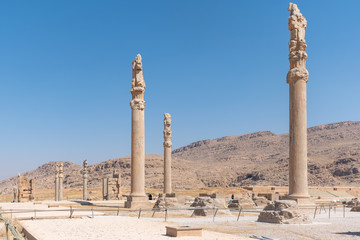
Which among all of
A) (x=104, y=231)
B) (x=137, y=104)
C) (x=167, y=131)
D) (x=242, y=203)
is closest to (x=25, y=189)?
(x=167, y=131)

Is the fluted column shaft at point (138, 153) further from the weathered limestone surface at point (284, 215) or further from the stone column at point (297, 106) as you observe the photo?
the weathered limestone surface at point (284, 215)

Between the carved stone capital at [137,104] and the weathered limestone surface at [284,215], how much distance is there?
30.4ft

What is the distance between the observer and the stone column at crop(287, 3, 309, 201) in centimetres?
1708

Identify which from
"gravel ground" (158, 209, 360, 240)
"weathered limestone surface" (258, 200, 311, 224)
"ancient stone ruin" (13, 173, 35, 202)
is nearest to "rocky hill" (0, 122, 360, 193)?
"ancient stone ruin" (13, 173, 35, 202)

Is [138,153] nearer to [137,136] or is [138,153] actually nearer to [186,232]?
[137,136]

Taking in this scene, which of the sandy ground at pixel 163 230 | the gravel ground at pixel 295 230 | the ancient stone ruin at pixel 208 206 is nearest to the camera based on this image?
the sandy ground at pixel 163 230

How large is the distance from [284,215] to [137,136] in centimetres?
959

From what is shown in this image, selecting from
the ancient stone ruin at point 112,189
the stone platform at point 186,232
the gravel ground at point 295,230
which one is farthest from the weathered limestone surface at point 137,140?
the ancient stone ruin at point 112,189

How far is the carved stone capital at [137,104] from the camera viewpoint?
21672 mm

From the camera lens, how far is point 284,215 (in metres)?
13.9

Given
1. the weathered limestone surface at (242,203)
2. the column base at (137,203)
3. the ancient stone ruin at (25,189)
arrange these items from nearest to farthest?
1. the column base at (137,203)
2. the weathered limestone surface at (242,203)
3. the ancient stone ruin at (25,189)

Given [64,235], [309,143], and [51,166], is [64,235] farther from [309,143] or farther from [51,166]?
[309,143]

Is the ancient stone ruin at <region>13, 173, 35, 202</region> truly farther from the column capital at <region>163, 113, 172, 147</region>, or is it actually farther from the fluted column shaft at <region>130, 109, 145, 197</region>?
the fluted column shaft at <region>130, 109, 145, 197</region>

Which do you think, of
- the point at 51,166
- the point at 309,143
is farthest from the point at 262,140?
the point at 51,166
